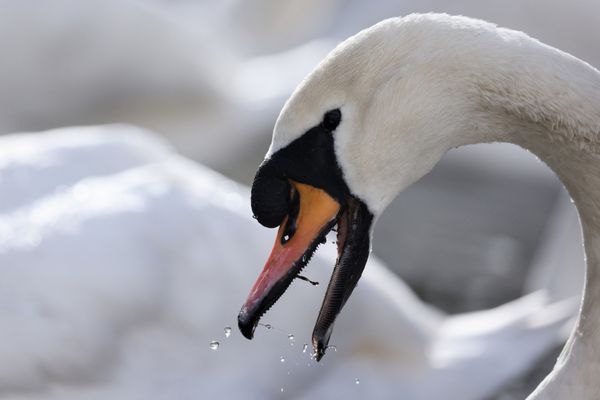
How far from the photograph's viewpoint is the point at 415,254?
634 centimetres

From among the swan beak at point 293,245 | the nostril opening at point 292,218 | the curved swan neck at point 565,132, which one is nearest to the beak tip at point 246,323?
the swan beak at point 293,245

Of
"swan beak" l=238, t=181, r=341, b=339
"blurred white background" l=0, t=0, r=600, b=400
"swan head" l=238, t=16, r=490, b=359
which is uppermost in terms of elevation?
"swan head" l=238, t=16, r=490, b=359

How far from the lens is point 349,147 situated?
8.54 ft

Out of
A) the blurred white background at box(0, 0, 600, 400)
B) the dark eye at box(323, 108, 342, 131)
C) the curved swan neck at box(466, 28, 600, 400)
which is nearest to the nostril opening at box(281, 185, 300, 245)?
the dark eye at box(323, 108, 342, 131)

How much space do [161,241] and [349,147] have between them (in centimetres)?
142

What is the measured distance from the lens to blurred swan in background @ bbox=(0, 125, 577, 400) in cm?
379

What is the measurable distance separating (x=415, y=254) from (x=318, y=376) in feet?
7.39

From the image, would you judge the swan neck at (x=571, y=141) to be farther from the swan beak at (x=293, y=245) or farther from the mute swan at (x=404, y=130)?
the swan beak at (x=293, y=245)

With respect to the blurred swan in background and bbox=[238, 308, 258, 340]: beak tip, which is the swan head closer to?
bbox=[238, 308, 258, 340]: beak tip

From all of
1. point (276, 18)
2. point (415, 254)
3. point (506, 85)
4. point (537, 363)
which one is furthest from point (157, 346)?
point (276, 18)

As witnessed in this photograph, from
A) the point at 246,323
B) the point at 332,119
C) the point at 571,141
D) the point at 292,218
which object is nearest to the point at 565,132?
the point at 571,141

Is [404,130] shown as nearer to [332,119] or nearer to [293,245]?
[332,119]

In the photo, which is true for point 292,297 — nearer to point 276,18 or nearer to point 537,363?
point 537,363

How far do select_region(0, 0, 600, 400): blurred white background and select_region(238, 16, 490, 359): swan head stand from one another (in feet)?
4.17
